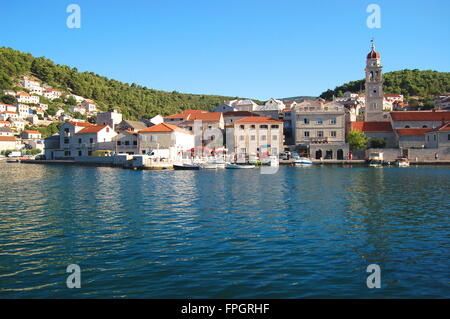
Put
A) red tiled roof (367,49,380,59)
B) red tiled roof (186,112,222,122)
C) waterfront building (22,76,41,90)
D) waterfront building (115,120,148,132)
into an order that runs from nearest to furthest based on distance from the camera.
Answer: red tiled roof (367,49,380,59), red tiled roof (186,112,222,122), waterfront building (115,120,148,132), waterfront building (22,76,41,90)

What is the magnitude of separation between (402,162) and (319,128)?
14.8 m

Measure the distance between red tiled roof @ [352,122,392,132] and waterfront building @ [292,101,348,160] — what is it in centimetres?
326

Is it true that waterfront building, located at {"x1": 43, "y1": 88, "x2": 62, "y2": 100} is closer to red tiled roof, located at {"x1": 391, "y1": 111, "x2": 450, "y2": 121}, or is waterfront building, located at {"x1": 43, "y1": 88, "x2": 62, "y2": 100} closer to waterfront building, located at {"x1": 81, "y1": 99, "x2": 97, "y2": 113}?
waterfront building, located at {"x1": 81, "y1": 99, "x2": 97, "y2": 113}

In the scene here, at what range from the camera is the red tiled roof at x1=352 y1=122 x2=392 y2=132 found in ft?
216

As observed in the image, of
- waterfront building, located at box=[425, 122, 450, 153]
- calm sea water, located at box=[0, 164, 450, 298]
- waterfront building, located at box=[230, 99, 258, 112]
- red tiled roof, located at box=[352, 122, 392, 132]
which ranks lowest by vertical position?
calm sea water, located at box=[0, 164, 450, 298]

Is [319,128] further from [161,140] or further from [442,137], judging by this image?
[161,140]

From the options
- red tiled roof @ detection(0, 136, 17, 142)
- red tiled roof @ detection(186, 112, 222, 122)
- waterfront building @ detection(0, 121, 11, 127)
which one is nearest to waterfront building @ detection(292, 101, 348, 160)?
red tiled roof @ detection(186, 112, 222, 122)

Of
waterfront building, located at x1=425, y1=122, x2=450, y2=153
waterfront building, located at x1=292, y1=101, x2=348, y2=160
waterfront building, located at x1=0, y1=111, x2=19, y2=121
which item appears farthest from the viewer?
waterfront building, located at x1=0, y1=111, x2=19, y2=121

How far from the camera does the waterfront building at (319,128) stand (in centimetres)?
6462

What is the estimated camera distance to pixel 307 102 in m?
66.9

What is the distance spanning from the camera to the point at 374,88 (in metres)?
70.1

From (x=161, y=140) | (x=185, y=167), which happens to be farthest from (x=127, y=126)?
(x=185, y=167)
